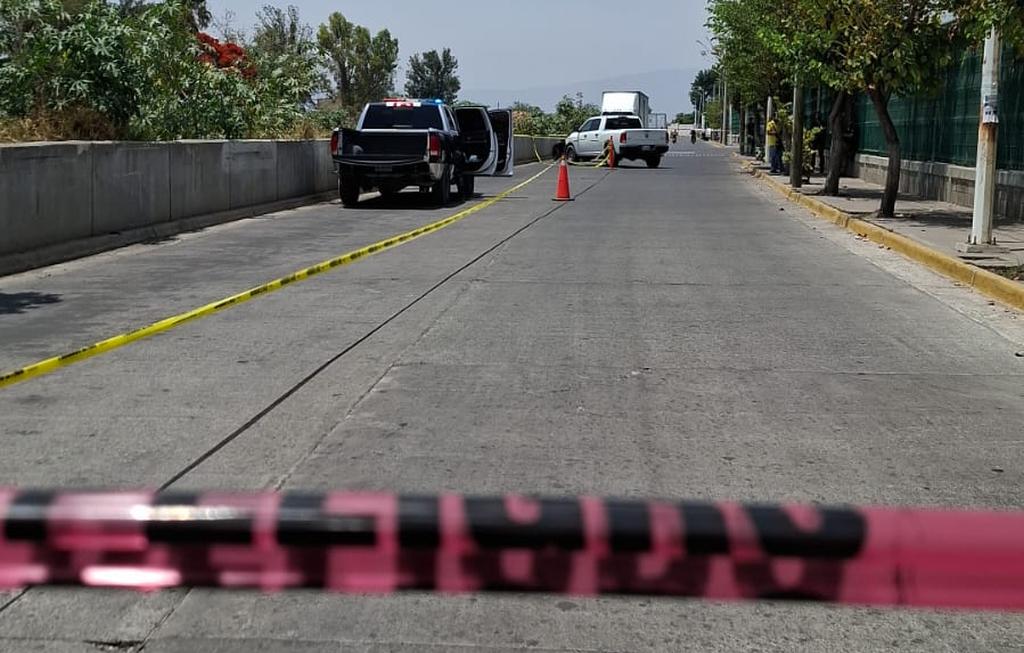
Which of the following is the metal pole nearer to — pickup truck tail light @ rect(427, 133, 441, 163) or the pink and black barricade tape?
pickup truck tail light @ rect(427, 133, 441, 163)

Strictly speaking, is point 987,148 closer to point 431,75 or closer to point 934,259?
point 934,259

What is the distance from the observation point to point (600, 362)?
827cm

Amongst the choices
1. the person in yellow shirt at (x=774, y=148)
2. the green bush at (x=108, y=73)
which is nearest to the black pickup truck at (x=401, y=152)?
the green bush at (x=108, y=73)

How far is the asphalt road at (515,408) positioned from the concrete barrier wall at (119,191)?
2.09 feet

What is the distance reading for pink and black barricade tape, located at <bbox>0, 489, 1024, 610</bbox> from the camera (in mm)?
1871

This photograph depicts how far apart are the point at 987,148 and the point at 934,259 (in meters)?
1.37

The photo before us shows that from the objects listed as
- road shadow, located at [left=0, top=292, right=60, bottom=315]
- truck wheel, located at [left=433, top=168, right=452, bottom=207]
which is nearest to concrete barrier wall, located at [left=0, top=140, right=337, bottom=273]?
road shadow, located at [left=0, top=292, right=60, bottom=315]

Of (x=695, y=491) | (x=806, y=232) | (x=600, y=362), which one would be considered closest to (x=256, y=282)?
(x=600, y=362)

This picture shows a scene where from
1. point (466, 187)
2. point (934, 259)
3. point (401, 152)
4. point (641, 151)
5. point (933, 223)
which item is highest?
point (641, 151)

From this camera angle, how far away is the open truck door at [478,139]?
27.2 m

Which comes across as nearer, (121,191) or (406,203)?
(121,191)

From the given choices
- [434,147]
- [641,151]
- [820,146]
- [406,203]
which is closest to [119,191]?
[434,147]

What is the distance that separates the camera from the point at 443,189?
22.9 m

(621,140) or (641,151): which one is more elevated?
(621,140)
